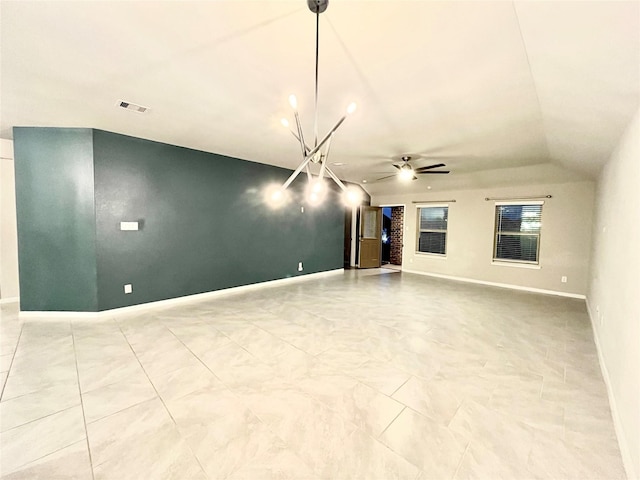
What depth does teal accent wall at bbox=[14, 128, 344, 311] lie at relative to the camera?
11.9 feet

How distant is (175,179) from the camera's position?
4406 millimetres

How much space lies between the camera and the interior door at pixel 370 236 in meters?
8.24

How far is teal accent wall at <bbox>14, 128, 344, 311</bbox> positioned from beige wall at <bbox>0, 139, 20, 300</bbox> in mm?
1322

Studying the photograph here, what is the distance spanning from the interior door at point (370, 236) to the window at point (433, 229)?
4.13 feet

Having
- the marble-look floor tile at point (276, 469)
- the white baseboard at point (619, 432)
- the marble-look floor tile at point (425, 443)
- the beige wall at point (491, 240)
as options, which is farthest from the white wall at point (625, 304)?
the beige wall at point (491, 240)

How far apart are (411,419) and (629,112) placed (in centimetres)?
282

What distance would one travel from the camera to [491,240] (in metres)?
6.28

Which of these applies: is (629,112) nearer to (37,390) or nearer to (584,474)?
(584,474)

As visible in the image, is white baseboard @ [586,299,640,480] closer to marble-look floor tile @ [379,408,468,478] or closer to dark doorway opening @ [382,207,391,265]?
Answer: marble-look floor tile @ [379,408,468,478]

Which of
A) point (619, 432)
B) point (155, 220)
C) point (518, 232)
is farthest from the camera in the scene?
point (518, 232)

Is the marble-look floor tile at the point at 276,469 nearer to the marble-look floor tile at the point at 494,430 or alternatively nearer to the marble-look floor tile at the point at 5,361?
the marble-look floor tile at the point at 494,430

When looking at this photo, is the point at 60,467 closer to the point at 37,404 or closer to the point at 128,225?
the point at 37,404

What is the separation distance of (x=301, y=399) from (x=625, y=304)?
99.8 inches

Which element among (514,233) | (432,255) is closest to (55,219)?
(432,255)
